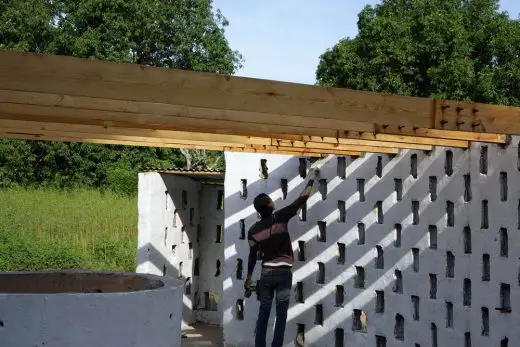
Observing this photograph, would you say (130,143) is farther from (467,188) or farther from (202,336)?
(202,336)

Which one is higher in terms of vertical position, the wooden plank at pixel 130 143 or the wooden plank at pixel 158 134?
the wooden plank at pixel 158 134

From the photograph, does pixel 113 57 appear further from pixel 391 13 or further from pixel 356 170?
pixel 356 170

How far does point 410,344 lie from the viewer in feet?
28.6

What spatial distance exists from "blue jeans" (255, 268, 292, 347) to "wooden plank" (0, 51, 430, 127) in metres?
2.50

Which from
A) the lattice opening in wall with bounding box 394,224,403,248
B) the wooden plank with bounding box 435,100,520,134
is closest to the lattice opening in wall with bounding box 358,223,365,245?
the lattice opening in wall with bounding box 394,224,403,248

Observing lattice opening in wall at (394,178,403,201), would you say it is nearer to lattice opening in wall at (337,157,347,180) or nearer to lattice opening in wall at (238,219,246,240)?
lattice opening in wall at (337,157,347,180)

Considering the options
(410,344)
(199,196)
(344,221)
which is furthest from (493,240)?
(199,196)

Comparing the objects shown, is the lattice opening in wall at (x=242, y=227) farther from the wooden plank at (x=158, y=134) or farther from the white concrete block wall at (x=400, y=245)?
the wooden plank at (x=158, y=134)

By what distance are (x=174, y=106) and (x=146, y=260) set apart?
580 centimetres

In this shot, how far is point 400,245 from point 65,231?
11.3m

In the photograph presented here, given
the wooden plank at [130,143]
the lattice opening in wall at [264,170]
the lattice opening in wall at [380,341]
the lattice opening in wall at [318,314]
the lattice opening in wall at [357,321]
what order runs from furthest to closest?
1. the lattice opening in wall at [264,170]
2. the lattice opening in wall at [318,314]
3. the lattice opening in wall at [357,321]
4. the lattice opening in wall at [380,341]
5. the wooden plank at [130,143]

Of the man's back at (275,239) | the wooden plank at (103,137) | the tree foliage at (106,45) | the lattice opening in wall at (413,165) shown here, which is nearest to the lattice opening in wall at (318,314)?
the man's back at (275,239)

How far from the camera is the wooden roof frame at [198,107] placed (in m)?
5.13

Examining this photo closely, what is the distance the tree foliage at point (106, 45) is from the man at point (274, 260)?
1565 centimetres
